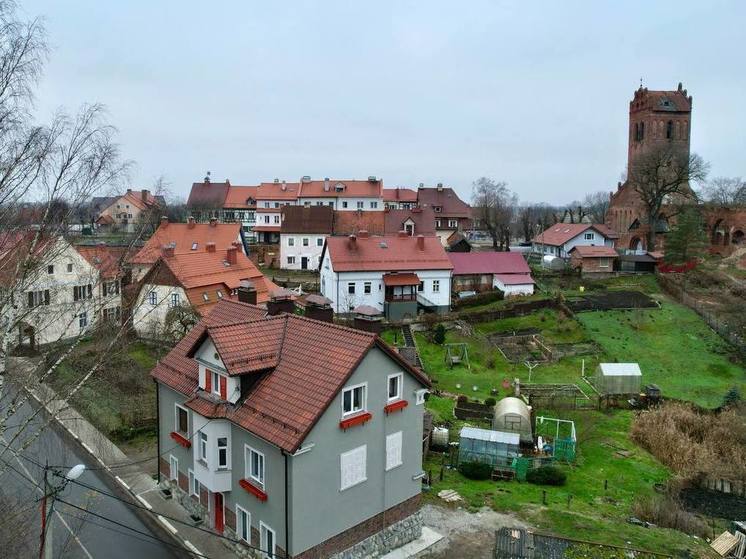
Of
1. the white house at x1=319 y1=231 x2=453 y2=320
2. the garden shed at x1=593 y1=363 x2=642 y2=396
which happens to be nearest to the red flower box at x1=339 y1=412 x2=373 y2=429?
the garden shed at x1=593 y1=363 x2=642 y2=396

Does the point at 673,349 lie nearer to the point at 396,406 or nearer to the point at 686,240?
the point at 686,240

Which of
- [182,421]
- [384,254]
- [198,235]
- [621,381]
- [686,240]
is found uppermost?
[686,240]

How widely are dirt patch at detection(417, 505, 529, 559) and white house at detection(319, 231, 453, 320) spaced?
25072 mm

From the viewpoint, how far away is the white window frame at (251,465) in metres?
16.0

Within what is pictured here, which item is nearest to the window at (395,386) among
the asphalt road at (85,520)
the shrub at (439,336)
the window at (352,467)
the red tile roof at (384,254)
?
the window at (352,467)

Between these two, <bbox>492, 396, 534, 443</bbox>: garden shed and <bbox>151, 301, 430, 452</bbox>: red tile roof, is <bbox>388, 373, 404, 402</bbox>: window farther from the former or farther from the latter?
<bbox>492, 396, 534, 443</bbox>: garden shed

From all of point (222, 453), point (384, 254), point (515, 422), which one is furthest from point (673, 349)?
point (222, 453)

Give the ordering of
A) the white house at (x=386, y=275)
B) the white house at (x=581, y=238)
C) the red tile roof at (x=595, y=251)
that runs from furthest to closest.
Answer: the white house at (x=581, y=238) < the red tile roof at (x=595, y=251) < the white house at (x=386, y=275)

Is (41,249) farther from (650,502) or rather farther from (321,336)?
(650,502)

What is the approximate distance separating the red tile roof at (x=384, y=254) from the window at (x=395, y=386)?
26203 millimetres

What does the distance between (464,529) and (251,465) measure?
24.5ft

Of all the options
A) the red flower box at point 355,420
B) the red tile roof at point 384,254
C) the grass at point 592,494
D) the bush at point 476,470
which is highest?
the red tile roof at point 384,254

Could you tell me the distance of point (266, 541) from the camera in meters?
16.1

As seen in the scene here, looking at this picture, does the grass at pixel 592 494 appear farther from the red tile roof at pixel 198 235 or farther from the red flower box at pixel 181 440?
the red tile roof at pixel 198 235
